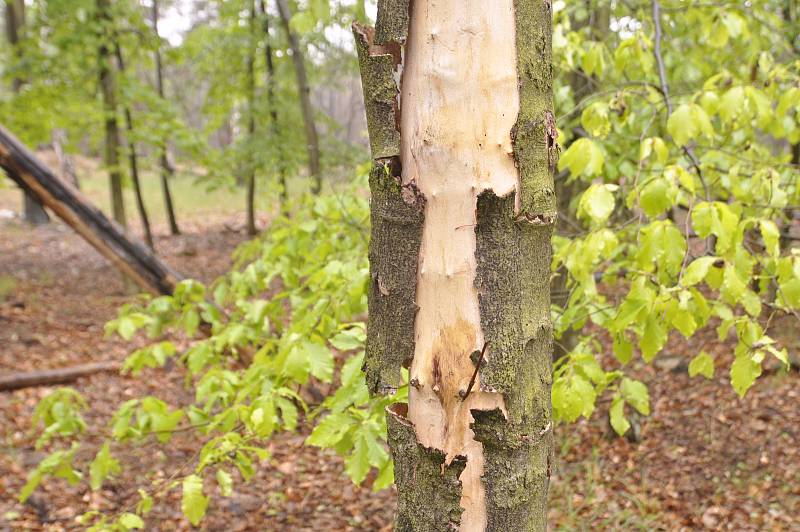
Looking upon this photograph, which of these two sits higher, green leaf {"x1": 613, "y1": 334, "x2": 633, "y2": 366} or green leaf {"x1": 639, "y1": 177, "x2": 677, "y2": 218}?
green leaf {"x1": 639, "y1": 177, "x2": 677, "y2": 218}

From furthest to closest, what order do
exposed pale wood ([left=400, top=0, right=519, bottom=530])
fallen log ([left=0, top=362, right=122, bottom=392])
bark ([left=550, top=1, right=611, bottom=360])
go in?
fallen log ([left=0, top=362, right=122, bottom=392]) → bark ([left=550, top=1, right=611, bottom=360]) → exposed pale wood ([left=400, top=0, right=519, bottom=530])

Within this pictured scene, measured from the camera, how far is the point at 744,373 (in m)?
1.80

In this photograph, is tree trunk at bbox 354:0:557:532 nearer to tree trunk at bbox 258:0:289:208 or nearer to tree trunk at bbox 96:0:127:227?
tree trunk at bbox 96:0:127:227

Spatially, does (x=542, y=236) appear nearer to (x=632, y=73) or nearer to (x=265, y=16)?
(x=632, y=73)

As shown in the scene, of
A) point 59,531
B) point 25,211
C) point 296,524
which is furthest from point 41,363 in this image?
point 25,211

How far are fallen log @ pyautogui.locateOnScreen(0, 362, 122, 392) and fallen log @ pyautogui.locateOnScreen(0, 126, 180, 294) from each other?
8.63 feet

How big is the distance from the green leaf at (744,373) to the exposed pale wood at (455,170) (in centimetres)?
105

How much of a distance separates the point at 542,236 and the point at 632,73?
136 inches

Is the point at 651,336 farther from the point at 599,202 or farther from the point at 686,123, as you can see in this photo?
the point at 686,123

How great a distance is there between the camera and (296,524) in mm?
4066

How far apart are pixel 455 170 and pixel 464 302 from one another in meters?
0.25

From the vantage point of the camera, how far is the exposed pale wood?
1.10m

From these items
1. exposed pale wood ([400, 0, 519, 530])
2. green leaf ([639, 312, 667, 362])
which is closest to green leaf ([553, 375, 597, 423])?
green leaf ([639, 312, 667, 362])

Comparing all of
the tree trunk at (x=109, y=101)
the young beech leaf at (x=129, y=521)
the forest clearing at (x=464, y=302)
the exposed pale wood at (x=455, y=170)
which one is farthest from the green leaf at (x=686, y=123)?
the tree trunk at (x=109, y=101)
